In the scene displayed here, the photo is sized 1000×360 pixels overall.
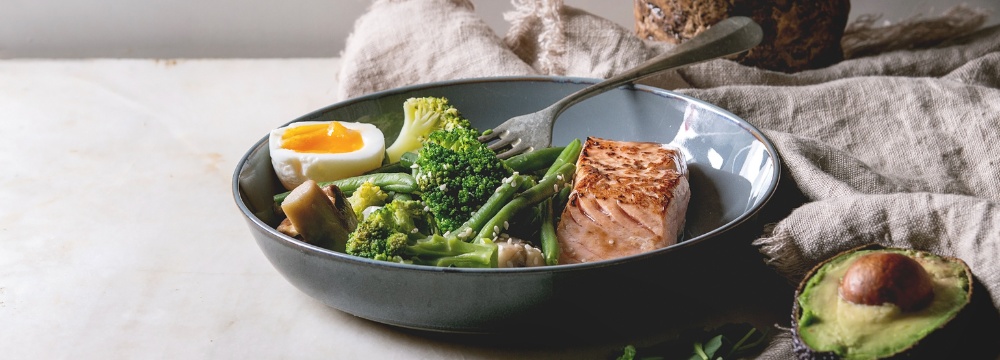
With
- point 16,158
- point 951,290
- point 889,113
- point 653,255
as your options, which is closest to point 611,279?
point 653,255

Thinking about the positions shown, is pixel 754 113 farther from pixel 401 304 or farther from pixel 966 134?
pixel 401 304

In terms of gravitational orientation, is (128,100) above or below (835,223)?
below

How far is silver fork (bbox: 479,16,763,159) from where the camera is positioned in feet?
9.71

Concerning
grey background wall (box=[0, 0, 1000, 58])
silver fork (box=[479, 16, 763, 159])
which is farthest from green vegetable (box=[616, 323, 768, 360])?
grey background wall (box=[0, 0, 1000, 58])

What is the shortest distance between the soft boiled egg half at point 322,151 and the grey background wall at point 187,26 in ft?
6.94

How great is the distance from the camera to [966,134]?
2.91m

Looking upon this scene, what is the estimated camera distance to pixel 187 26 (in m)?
4.98

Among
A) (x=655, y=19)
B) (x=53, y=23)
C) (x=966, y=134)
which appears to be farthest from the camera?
(x=53, y=23)

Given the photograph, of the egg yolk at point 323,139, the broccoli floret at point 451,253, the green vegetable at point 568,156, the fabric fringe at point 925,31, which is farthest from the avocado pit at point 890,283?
the fabric fringe at point 925,31

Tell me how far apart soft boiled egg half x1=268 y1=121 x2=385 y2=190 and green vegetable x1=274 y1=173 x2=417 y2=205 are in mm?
70

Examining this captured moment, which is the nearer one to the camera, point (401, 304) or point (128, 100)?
point (401, 304)

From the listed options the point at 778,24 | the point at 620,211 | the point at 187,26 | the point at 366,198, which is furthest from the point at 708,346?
the point at 187,26

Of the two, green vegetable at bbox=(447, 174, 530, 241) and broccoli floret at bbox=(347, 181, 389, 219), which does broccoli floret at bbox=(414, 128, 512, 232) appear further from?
broccoli floret at bbox=(347, 181, 389, 219)

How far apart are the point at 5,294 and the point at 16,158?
1.23m
